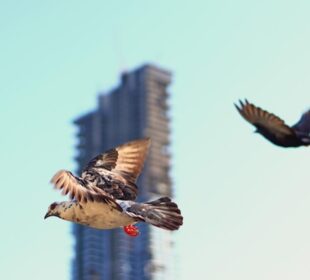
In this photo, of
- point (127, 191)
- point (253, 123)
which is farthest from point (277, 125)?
point (127, 191)

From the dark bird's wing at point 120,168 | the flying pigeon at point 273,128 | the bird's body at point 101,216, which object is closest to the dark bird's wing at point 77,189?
the bird's body at point 101,216

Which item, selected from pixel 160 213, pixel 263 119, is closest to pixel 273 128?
pixel 263 119

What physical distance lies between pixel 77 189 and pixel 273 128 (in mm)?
4858

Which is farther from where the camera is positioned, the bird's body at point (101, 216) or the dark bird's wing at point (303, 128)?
the bird's body at point (101, 216)

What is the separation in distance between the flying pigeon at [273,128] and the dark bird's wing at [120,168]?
5393mm

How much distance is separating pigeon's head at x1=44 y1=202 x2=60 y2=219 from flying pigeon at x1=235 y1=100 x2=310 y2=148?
6.06 m

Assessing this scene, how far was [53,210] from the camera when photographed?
1154 inches

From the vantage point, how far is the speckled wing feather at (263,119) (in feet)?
85.0

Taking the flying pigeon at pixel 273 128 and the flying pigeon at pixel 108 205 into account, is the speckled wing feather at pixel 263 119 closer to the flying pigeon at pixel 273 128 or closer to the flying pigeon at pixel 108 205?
the flying pigeon at pixel 273 128

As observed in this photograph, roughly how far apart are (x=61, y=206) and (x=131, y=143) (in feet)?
13.1

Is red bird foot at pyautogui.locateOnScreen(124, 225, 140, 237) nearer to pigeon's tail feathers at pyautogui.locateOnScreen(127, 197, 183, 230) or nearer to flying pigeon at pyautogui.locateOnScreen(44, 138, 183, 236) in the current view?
flying pigeon at pyautogui.locateOnScreen(44, 138, 183, 236)

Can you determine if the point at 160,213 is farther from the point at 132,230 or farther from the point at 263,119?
the point at 263,119

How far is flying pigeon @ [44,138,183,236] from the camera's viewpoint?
27219 mm

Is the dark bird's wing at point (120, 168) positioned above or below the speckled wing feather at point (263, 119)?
above
